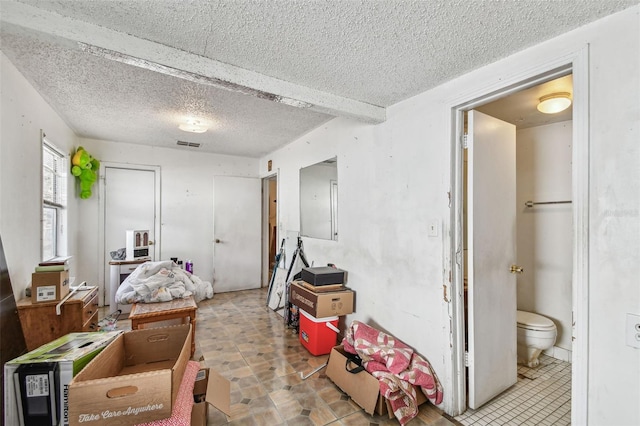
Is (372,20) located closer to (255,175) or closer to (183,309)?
(183,309)

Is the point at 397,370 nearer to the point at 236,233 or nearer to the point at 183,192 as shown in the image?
the point at 236,233

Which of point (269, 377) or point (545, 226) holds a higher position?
point (545, 226)

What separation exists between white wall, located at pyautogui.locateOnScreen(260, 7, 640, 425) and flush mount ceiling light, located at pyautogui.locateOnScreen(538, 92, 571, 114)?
2.88ft

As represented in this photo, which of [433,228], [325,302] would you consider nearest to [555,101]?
[433,228]

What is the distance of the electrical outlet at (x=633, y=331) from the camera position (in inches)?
49.3

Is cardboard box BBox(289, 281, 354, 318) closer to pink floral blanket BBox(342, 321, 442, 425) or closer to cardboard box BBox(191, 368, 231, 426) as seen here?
pink floral blanket BBox(342, 321, 442, 425)

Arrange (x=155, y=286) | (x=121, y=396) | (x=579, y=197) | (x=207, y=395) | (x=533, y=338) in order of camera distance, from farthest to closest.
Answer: (x=155, y=286) < (x=533, y=338) < (x=207, y=395) < (x=579, y=197) < (x=121, y=396)

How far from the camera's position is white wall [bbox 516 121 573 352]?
2838 millimetres

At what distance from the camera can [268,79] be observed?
2012mm

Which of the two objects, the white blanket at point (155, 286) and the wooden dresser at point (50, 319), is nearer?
the wooden dresser at point (50, 319)

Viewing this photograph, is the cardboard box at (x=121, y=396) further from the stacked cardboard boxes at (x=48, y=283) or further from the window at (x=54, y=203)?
the window at (x=54, y=203)

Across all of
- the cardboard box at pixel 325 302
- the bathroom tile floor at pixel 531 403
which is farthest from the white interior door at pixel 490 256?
the cardboard box at pixel 325 302

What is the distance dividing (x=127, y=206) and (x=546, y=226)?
17.8 feet

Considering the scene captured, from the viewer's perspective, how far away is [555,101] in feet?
7.38
